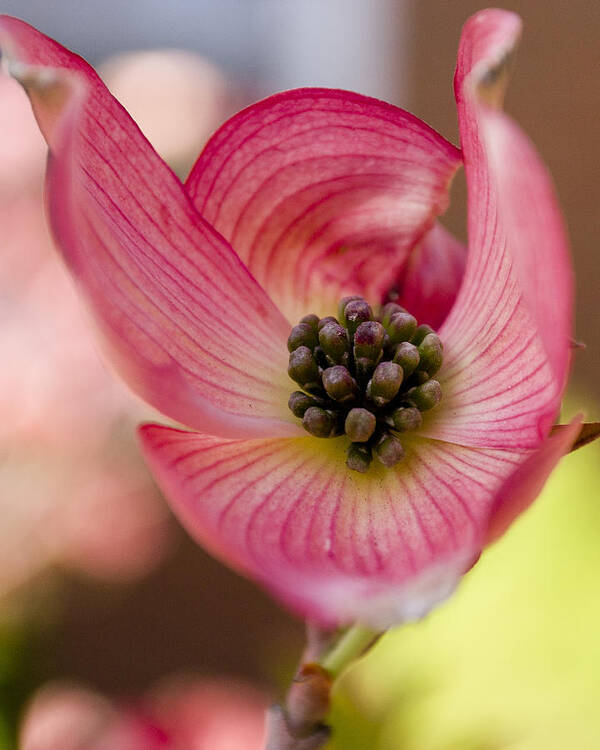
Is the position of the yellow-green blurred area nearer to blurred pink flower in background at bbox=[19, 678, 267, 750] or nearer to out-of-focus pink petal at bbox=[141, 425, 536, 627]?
blurred pink flower in background at bbox=[19, 678, 267, 750]

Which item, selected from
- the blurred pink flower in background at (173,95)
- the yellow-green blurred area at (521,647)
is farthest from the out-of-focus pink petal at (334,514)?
the blurred pink flower in background at (173,95)

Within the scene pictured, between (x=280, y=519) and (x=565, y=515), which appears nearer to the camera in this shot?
(x=280, y=519)

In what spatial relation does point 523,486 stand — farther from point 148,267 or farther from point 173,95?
point 173,95

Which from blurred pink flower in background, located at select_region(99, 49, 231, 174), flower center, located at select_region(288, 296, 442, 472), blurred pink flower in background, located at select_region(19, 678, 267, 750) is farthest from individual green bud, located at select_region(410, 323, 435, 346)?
blurred pink flower in background, located at select_region(99, 49, 231, 174)

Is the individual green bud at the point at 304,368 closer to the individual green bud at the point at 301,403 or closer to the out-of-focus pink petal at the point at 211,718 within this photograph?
the individual green bud at the point at 301,403

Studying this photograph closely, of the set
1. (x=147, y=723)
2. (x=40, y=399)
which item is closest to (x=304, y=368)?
(x=147, y=723)

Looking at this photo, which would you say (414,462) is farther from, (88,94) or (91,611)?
(91,611)

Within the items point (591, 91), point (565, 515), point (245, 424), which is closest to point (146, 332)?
point (245, 424)
